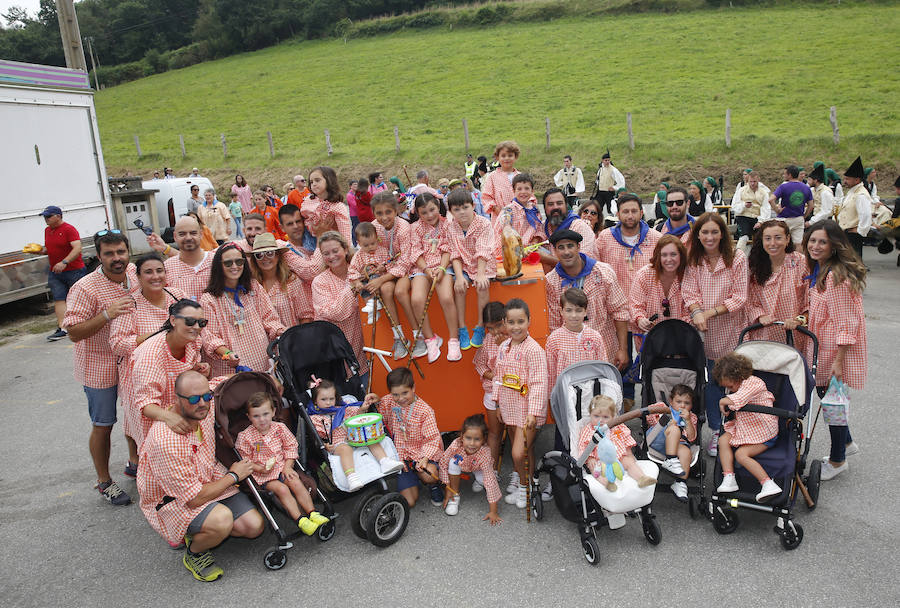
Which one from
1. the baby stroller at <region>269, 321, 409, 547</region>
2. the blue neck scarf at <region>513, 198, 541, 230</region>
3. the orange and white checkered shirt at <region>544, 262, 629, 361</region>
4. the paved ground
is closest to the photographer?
the paved ground

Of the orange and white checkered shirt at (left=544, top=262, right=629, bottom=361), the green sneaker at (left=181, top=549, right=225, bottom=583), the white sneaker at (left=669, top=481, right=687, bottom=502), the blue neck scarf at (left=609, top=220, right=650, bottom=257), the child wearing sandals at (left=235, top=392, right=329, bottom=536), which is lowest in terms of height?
the green sneaker at (left=181, top=549, right=225, bottom=583)

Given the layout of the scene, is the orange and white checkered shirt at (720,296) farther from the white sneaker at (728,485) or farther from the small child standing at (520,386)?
the small child standing at (520,386)

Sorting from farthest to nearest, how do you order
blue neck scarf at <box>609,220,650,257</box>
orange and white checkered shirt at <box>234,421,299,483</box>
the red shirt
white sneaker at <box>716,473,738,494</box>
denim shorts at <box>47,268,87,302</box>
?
denim shorts at <box>47,268,87,302</box>, the red shirt, blue neck scarf at <box>609,220,650,257</box>, orange and white checkered shirt at <box>234,421,299,483</box>, white sneaker at <box>716,473,738,494</box>

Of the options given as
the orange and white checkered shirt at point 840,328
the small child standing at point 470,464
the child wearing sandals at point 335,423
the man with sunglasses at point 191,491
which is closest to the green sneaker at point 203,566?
the man with sunglasses at point 191,491

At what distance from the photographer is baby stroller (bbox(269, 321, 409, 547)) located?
4.05m

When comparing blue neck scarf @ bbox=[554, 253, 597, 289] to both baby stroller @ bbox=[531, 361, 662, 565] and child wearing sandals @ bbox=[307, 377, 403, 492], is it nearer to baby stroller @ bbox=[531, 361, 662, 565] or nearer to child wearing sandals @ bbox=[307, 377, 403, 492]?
baby stroller @ bbox=[531, 361, 662, 565]

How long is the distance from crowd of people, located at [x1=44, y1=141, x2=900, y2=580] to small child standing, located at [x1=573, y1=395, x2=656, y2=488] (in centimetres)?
2

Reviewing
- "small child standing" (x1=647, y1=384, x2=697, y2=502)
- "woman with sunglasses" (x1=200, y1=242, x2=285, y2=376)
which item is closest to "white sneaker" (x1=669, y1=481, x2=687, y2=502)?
"small child standing" (x1=647, y1=384, x2=697, y2=502)

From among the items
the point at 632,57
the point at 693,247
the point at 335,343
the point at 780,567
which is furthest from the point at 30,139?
the point at 632,57

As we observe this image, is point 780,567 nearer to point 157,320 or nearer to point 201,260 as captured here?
point 157,320

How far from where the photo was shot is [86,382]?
182 inches

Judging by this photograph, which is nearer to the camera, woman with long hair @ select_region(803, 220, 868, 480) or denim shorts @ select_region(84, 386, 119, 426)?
woman with long hair @ select_region(803, 220, 868, 480)

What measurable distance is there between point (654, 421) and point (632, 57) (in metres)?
34.1

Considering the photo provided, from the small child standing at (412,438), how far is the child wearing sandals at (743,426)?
6.53 feet
